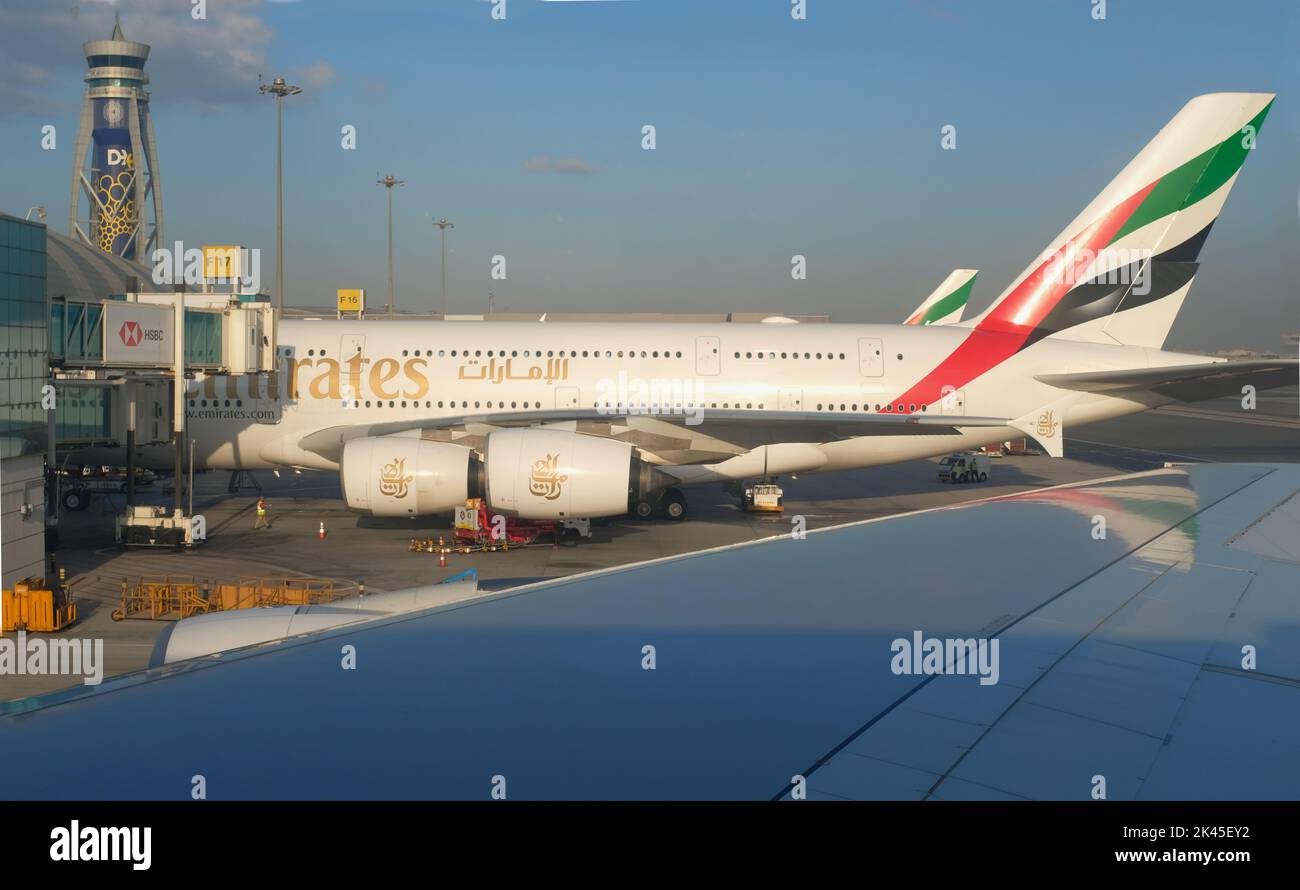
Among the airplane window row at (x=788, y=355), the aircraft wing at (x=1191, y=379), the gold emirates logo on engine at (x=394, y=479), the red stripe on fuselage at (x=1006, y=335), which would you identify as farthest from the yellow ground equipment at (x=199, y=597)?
the aircraft wing at (x=1191, y=379)

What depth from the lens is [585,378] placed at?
76.1ft

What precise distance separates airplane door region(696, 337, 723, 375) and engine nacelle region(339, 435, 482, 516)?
5.93 m

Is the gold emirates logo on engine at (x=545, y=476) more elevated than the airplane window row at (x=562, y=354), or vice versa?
the airplane window row at (x=562, y=354)

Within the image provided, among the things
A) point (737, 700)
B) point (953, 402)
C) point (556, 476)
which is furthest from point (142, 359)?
point (737, 700)

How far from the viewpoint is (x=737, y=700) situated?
342 centimetres

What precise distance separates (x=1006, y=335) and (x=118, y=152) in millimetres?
122080

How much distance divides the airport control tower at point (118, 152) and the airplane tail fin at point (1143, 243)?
376ft

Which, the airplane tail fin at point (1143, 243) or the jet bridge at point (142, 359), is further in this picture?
the airplane tail fin at point (1143, 243)

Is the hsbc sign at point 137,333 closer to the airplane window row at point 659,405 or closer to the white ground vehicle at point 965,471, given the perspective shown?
the airplane window row at point 659,405

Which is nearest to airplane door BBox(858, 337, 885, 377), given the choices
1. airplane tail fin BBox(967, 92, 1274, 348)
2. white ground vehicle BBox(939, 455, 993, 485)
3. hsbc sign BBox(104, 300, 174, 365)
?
airplane tail fin BBox(967, 92, 1274, 348)

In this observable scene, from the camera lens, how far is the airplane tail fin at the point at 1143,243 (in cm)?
2164

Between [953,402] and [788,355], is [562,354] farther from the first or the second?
[953,402]
